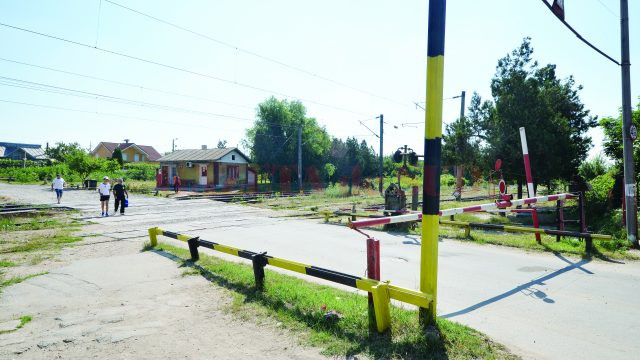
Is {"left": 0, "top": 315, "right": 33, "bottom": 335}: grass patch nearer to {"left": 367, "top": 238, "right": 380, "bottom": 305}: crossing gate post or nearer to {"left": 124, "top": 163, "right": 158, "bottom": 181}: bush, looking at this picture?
{"left": 367, "top": 238, "right": 380, "bottom": 305}: crossing gate post

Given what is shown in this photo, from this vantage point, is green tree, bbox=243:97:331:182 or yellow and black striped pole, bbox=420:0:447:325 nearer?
yellow and black striped pole, bbox=420:0:447:325

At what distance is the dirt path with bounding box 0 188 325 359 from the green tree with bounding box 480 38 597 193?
1406 cm

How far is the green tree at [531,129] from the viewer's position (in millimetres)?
15070

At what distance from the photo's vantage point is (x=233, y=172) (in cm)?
3850

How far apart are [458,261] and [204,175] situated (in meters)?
32.9

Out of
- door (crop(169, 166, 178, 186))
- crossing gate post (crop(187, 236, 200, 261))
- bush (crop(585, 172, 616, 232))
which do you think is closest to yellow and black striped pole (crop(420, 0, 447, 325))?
crossing gate post (crop(187, 236, 200, 261))

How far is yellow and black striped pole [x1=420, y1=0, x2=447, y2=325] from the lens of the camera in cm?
387

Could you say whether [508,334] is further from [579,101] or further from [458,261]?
[579,101]

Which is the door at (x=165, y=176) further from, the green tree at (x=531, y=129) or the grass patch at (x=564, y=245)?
the grass patch at (x=564, y=245)

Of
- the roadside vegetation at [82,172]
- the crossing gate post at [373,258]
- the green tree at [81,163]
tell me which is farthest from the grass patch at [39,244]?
the green tree at [81,163]

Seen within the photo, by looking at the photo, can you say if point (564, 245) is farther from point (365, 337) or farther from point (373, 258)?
point (365, 337)

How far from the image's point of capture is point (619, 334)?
13.0 feet

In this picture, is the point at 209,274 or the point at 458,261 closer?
the point at 209,274

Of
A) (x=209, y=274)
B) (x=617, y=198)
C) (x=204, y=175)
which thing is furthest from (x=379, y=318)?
(x=204, y=175)
